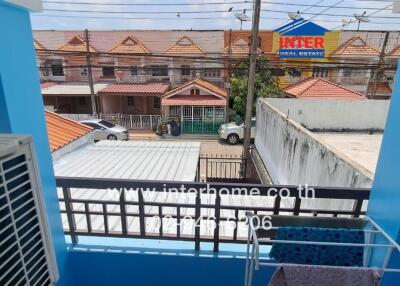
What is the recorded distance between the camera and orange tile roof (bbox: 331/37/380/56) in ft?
55.8

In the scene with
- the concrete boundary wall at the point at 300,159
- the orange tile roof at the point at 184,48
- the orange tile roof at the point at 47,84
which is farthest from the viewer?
the orange tile roof at the point at 47,84

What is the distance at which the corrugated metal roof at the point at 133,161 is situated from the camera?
519 centimetres

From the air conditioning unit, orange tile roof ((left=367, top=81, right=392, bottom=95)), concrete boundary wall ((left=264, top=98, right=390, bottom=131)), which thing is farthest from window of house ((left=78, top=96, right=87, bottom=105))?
orange tile roof ((left=367, top=81, right=392, bottom=95))

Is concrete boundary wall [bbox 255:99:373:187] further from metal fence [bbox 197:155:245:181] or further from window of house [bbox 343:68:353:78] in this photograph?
window of house [bbox 343:68:353:78]

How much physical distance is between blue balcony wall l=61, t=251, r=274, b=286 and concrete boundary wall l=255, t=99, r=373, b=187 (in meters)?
1.85

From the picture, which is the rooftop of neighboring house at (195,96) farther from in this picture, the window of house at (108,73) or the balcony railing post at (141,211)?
the balcony railing post at (141,211)

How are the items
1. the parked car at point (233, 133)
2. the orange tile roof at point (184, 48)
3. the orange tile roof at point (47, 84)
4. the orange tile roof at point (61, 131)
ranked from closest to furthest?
the orange tile roof at point (61, 131)
the parked car at point (233, 133)
the orange tile roof at point (184, 48)
the orange tile roof at point (47, 84)

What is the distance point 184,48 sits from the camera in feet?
56.0

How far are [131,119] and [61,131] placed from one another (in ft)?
29.7

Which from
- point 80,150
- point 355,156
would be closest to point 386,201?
point 355,156

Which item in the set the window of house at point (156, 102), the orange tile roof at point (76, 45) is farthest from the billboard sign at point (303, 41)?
the orange tile roof at point (76, 45)

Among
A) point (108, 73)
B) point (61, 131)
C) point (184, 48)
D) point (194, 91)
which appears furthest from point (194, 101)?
point (61, 131)

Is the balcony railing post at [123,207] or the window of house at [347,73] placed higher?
the window of house at [347,73]

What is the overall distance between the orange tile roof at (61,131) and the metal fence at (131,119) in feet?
27.1
